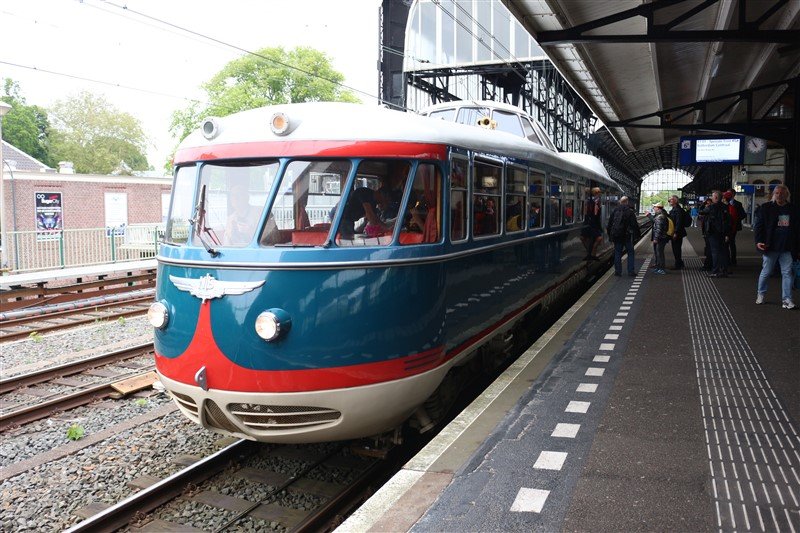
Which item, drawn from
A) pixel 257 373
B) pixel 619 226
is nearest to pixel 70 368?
pixel 257 373

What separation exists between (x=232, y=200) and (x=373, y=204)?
1.05m

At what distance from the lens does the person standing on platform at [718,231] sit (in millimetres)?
13180

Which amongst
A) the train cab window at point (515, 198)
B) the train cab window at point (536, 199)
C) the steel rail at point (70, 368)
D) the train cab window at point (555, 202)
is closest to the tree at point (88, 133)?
the steel rail at point (70, 368)

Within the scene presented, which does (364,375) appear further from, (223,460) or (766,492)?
(766,492)

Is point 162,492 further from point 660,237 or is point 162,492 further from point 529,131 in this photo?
point 660,237

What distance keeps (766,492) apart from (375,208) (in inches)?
123

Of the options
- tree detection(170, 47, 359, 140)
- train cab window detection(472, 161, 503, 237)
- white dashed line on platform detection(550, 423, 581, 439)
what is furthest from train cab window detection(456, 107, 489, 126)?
tree detection(170, 47, 359, 140)

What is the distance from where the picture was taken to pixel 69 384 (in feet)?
27.8

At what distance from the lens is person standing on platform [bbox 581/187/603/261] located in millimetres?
13227

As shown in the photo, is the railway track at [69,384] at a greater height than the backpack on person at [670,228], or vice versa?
the backpack on person at [670,228]

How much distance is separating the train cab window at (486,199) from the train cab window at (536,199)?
134cm

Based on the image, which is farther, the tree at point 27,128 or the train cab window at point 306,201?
the tree at point 27,128

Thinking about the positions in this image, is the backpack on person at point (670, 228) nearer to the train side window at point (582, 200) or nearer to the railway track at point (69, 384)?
the train side window at point (582, 200)

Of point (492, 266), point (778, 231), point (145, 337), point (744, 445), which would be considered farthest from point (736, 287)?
point (145, 337)
